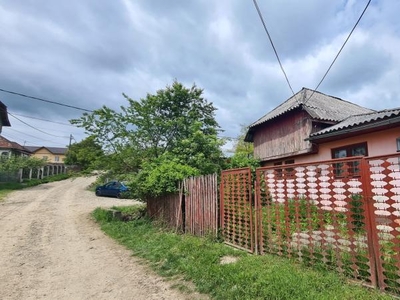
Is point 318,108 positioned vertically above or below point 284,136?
above

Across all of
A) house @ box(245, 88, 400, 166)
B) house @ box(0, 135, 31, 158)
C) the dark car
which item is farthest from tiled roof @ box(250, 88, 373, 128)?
house @ box(0, 135, 31, 158)

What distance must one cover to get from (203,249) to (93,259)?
2493mm

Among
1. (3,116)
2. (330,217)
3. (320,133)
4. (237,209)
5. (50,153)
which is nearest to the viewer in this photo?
(330,217)

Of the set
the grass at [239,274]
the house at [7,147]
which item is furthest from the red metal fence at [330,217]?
the house at [7,147]

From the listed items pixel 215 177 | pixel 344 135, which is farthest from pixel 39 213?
pixel 344 135

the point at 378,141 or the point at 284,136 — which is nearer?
the point at 378,141

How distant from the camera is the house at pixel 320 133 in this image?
27.3ft

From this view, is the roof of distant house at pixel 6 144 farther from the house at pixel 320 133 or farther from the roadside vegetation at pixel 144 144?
the house at pixel 320 133

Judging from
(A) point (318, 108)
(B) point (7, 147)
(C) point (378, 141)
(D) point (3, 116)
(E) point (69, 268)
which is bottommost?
(E) point (69, 268)

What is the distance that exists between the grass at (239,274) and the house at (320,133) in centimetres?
611

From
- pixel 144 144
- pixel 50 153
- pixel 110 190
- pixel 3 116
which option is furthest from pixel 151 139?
pixel 50 153

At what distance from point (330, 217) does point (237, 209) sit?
2192mm

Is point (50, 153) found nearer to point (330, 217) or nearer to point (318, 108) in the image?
point (318, 108)

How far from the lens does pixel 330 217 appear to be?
3.89 m
